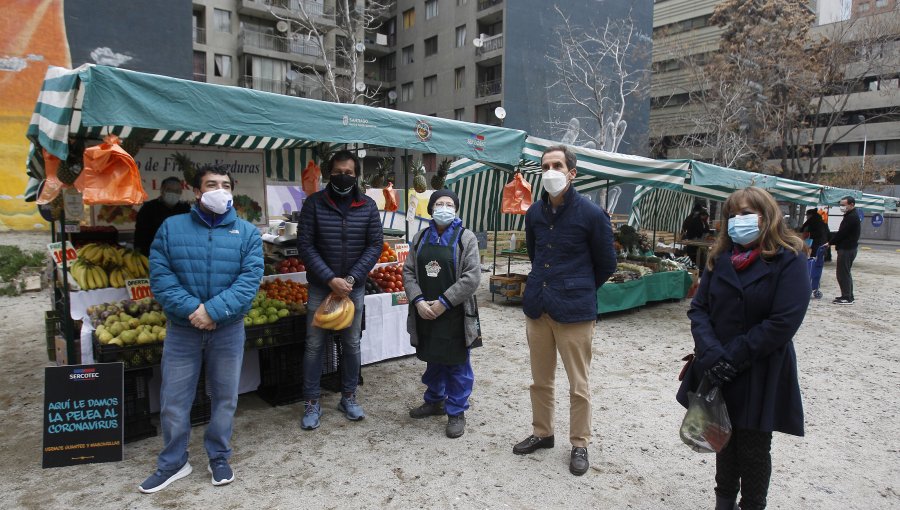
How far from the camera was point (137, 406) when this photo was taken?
3.94 meters

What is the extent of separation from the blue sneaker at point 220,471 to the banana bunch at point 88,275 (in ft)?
6.98

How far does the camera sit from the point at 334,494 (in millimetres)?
3219

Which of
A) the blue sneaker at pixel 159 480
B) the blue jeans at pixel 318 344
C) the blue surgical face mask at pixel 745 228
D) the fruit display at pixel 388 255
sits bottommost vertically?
the blue sneaker at pixel 159 480

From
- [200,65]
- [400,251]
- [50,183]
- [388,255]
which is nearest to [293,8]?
[200,65]

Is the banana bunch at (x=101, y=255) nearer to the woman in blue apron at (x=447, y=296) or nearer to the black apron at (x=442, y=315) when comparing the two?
the woman in blue apron at (x=447, y=296)

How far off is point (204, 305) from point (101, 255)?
235cm

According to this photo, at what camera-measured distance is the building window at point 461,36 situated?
3222cm

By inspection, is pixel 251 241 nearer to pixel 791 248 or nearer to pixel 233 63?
pixel 791 248

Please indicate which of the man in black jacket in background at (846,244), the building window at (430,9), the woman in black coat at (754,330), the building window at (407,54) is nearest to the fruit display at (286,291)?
the woman in black coat at (754,330)

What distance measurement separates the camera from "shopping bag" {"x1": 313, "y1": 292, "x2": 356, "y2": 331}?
3965 mm

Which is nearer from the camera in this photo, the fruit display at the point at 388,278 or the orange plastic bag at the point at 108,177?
the orange plastic bag at the point at 108,177

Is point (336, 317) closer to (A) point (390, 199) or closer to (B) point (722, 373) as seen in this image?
(B) point (722, 373)

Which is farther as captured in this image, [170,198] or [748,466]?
[170,198]

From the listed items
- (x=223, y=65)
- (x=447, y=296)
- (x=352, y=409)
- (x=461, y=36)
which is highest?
(x=461, y=36)
